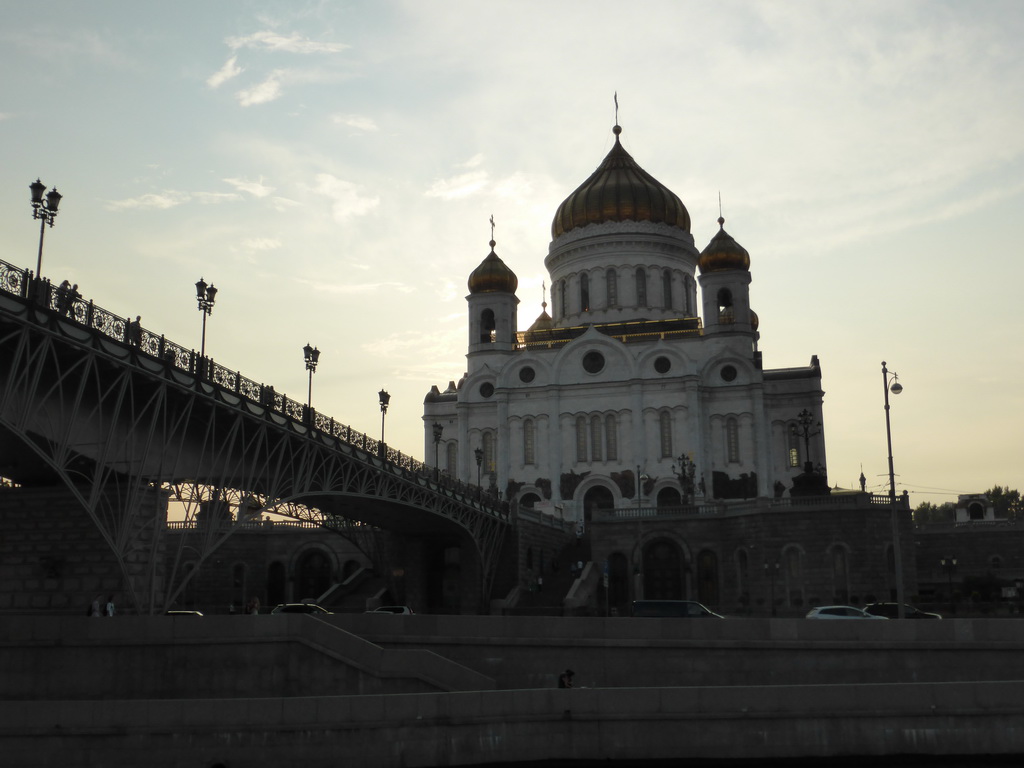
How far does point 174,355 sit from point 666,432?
1673 inches

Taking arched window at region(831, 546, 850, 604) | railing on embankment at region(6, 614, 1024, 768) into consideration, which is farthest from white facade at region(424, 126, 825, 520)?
railing on embankment at region(6, 614, 1024, 768)

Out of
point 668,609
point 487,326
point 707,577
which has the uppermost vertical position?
point 487,326

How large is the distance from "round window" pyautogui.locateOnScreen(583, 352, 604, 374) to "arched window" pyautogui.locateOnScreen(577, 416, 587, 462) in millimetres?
3278

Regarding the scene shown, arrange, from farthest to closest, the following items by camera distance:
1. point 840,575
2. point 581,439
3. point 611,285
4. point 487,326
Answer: point 487,326, point 611,285, point 581,439, point 840,575

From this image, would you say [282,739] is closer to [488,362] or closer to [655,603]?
[655,603]

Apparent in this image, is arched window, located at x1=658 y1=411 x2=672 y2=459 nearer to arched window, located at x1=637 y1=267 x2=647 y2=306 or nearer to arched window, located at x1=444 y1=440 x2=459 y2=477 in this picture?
arched window, located at x1=637 y1=267 x2=647 y2=306

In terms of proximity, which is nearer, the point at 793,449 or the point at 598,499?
the point at 598,499

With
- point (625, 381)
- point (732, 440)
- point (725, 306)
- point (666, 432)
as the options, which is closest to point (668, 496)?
point (666, 432)

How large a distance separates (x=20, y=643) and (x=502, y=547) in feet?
104

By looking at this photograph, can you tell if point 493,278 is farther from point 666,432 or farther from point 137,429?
point 137,429

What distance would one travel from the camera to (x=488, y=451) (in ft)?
233

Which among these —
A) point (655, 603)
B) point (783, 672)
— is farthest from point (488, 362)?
point (783, 672)

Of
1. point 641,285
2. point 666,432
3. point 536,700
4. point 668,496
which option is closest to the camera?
point 536,700

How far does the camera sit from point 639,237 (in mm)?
74562
